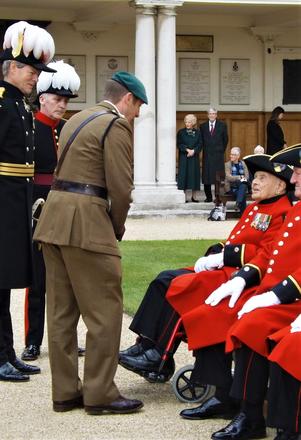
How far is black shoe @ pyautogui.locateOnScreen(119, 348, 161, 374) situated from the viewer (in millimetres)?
6660

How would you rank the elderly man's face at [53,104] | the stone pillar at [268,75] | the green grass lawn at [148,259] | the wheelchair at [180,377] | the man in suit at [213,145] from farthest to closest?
the stone pillar at [268,75] → the man in suit at [213,145] → the green grass lawn at [148,259] → the elderly man's face at [53,104] → the wheelchair at [180,377]

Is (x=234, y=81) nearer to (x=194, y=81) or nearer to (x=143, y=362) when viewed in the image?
(x=194, y=81)

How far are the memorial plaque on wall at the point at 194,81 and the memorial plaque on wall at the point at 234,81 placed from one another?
340mm

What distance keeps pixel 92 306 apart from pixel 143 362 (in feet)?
2.21

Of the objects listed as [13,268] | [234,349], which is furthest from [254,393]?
[13,268]

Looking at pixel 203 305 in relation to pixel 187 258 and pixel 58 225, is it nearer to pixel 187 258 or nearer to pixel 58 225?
pixel 58 225

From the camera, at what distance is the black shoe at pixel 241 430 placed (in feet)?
18.7

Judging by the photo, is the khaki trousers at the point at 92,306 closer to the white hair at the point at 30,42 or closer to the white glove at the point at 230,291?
the white glove at the point at 230,291

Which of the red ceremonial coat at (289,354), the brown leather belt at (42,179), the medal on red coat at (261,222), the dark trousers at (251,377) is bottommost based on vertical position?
the dark trousers at (251,377)

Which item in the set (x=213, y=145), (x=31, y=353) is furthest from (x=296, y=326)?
(x=213, y=145)

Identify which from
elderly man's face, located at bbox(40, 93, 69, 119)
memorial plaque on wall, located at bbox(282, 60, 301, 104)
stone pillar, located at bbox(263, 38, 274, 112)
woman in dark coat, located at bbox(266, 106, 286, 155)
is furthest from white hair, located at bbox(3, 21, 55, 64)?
memorial plaque on wall, located at bbox(282, 60, 301, 104)

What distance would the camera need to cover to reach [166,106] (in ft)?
66.5

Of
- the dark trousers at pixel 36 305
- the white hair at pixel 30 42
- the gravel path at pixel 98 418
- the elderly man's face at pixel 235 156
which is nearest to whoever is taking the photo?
the gravel path at pixel 98 418

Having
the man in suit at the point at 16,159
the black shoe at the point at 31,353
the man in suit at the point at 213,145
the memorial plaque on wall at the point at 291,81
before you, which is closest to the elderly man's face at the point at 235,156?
the man in suit at the point at 213,145
